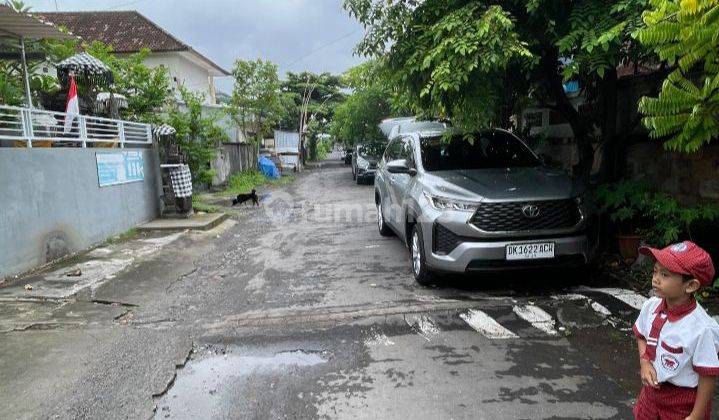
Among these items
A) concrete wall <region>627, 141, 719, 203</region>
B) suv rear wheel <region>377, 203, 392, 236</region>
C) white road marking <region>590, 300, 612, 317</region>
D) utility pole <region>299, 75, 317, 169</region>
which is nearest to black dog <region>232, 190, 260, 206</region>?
suv rear wheel <region>377, 203, 392, 236</region>

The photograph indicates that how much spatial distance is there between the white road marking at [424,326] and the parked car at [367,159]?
567 inches

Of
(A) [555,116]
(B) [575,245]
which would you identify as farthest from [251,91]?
(B) [575,245]

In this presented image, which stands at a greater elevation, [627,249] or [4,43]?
[4,43]

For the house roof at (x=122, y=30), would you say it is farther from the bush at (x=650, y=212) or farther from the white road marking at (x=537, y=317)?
the white road marking at (x=537, y=317)

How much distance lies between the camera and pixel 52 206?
715cm

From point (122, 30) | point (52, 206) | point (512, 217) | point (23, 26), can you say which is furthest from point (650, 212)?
point (122, 30)

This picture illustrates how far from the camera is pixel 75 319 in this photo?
194 inches

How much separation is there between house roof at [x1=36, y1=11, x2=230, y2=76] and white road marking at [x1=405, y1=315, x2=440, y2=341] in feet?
70.1

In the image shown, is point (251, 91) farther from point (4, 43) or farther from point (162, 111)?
point (4, 43)

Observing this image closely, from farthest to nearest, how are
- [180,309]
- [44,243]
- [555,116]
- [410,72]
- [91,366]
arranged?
1. [555,116]
2. [44,243]
3. [410,72]
4. [180,309]
5. [91,366]

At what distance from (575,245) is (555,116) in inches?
190

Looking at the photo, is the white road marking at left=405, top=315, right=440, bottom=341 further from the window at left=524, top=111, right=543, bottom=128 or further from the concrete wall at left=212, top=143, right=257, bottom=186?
the concrete wall at left=212, top=143, right=257, bottom=186

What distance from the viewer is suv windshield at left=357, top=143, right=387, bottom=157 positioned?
20.2 m

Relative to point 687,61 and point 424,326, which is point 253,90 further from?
point 687,61
